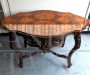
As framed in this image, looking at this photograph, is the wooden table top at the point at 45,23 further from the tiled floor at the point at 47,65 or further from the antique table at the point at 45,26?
the tiled floor at the point at 47,65

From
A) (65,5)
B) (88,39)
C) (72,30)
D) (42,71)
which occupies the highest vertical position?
(65,5)

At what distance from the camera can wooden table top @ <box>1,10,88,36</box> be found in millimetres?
1376

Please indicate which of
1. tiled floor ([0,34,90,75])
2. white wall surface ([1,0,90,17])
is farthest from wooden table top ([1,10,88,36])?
tiled floor ([0,34,90,75])

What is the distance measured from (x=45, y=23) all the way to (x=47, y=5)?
0.45m

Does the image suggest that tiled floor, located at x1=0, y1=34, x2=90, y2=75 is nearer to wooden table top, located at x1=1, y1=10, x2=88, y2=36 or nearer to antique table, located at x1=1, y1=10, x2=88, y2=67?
antique table, located at x1=1, y1=10, x2=88, y2=67

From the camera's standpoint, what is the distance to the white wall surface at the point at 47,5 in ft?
5.86

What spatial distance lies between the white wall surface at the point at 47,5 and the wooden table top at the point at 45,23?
0.28m

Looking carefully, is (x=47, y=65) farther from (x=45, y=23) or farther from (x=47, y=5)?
(x=47, y=5)

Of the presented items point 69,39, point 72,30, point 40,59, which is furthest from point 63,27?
point 69,39

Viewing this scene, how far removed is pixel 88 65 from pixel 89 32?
0.64m

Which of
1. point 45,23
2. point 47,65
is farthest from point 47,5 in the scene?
Result: point 47,65

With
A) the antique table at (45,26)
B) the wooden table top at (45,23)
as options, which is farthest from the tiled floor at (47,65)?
the wooden table top at (45,23)

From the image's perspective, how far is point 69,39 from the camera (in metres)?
2.07

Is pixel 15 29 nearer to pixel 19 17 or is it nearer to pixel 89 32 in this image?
pixel 19 17
